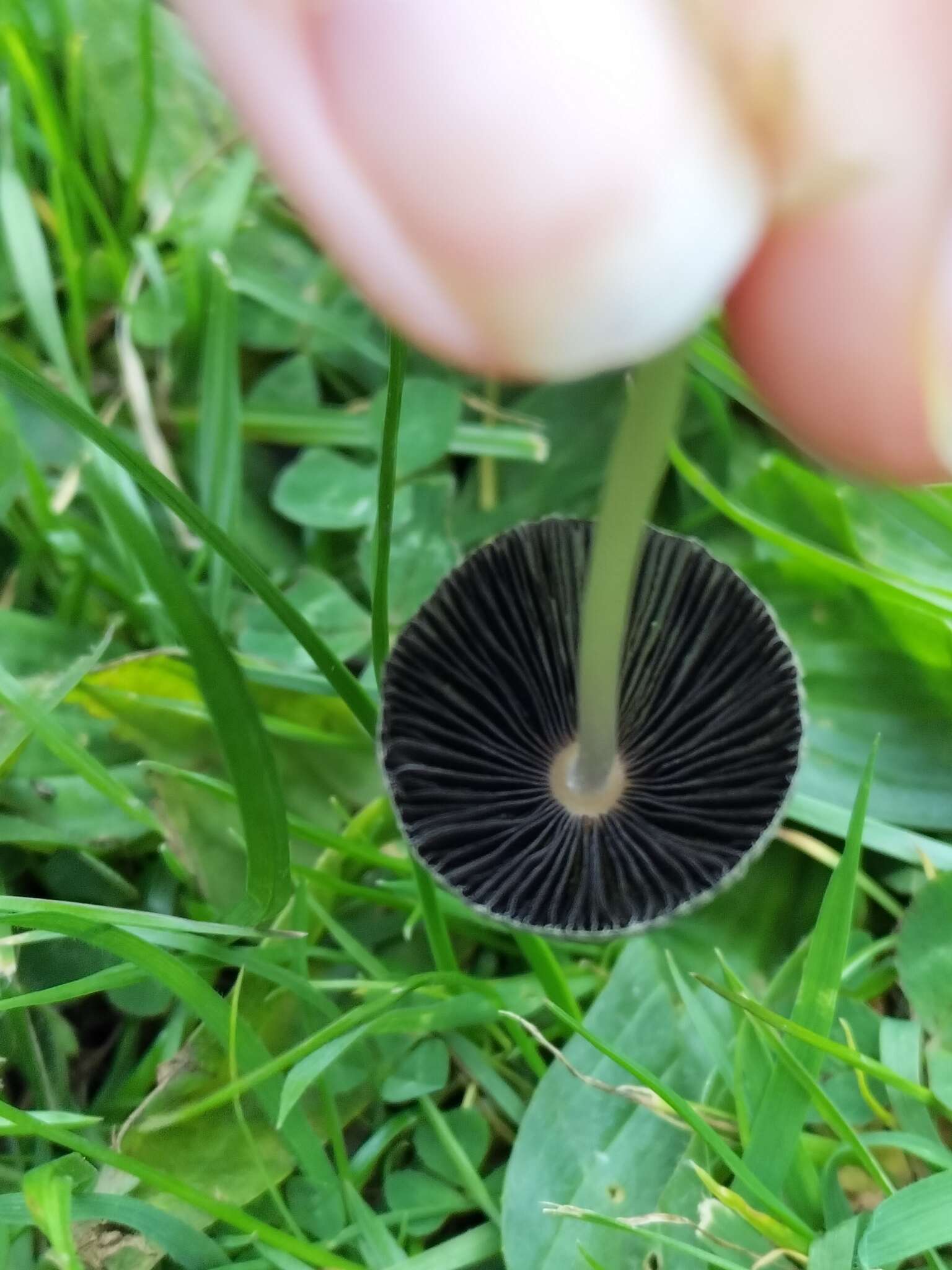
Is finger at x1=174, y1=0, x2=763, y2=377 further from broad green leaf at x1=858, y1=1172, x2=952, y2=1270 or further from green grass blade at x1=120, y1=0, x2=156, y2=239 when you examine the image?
green grass blade at x1=120, y1=0, x2=156, y2=239

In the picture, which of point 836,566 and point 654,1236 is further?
point 836,566

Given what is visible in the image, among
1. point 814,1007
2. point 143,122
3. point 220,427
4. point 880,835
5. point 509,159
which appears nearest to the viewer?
point 509,159

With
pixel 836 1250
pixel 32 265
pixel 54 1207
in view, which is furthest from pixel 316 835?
pixel 32 265

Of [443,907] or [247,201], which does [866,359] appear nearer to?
[443,907]

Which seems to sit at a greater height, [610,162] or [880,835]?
[610,162]

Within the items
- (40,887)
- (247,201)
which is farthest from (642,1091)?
(247,201)

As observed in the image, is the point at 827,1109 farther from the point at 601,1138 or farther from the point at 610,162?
the point at 610,162

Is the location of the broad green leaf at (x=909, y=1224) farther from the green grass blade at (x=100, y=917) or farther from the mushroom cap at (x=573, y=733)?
the green grass blade at (x=100, y=917)

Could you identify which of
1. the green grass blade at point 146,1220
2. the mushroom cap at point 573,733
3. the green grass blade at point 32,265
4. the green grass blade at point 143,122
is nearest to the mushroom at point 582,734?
the mushroom cap at point 573,733
